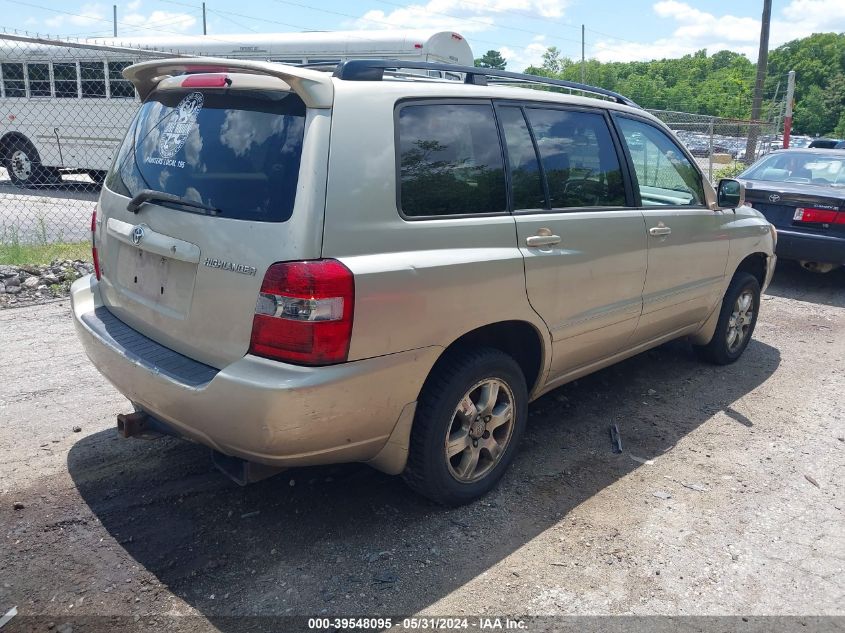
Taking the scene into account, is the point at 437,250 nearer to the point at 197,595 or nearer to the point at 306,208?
the point at 306,208

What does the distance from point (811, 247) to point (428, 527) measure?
21.8 ft

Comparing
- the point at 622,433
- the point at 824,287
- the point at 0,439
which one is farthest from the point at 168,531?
the point at 824,287

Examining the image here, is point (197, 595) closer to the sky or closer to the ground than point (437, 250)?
closer to the ground

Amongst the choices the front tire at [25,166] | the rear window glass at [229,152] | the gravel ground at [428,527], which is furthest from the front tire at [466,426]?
the front tire at [25,166]

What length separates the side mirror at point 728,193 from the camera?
5.10 metres

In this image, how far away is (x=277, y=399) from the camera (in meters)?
2.60

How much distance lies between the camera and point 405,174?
3.00 meters

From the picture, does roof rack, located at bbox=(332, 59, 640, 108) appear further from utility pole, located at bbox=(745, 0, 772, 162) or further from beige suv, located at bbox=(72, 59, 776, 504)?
utility pole, located at bbox=(745, 0, 772, 162)

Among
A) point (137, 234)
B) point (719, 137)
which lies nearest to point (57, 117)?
point (137, 234)

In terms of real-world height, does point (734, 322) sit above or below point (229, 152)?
below

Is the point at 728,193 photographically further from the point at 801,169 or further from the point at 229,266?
the point at 801,169

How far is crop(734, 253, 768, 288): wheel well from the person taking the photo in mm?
5656

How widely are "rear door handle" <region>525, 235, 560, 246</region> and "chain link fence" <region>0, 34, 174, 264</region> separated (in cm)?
1148

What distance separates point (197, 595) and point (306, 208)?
1.56 m
